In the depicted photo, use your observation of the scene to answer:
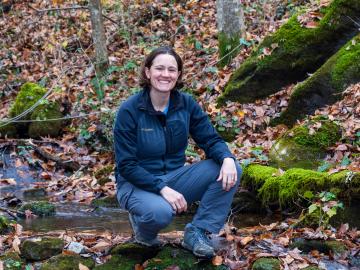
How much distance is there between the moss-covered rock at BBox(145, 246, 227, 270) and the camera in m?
4.11

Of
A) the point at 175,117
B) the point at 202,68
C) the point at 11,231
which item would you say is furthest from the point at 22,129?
the point at 175,117

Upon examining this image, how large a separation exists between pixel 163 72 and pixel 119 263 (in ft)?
4.91

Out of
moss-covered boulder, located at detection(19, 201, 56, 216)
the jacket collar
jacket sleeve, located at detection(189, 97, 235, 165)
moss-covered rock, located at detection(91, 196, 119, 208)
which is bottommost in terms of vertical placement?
moss-covered rock, located at detection(91, 196, 119, 208)

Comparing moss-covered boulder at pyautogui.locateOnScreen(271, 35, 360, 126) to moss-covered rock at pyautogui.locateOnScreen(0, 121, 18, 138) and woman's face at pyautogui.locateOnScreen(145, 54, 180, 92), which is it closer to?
woman's face at pyautogui.locateOnScreen(145, 54, 180, 92)

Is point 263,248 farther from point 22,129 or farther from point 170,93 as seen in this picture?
point 22,129

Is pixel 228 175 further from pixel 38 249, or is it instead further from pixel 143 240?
pixel 38 249

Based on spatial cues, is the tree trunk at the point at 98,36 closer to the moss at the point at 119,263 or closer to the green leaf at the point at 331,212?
the green leaf at the point at 331,212

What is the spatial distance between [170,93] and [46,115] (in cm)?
633

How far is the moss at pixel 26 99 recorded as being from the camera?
1033 cm

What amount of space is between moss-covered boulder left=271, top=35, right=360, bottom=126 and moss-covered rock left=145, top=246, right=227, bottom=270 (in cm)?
418

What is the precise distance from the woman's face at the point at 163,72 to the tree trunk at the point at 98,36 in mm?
7350

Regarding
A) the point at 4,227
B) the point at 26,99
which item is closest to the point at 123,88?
the point at 26,99

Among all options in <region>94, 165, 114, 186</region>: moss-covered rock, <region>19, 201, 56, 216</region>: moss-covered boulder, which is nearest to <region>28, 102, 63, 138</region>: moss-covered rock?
<region>94, 165, 114, 186</region>: moss-covered rock

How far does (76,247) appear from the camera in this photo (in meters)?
4.39
